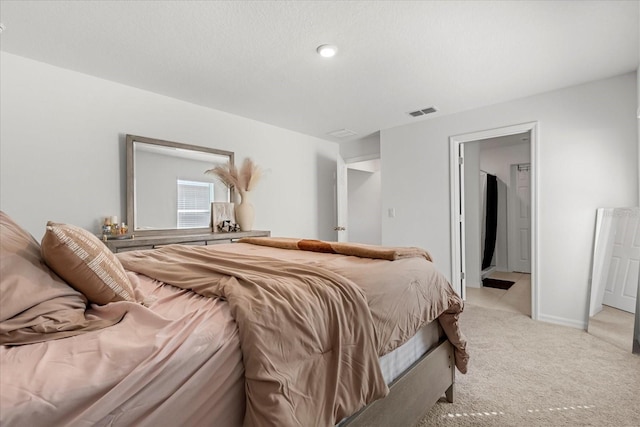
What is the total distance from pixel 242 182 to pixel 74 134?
5.32 ft

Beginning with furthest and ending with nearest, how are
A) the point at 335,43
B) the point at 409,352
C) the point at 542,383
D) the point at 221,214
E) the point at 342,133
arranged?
the point at 342,133 → the point at 221,214 → the point at 335,43 → the point at 542,383 → the point at 409,352

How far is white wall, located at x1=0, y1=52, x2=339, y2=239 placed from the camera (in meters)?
2.38

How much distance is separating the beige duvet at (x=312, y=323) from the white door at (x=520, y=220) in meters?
5.05

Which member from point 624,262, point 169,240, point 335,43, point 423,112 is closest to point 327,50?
point 335,43

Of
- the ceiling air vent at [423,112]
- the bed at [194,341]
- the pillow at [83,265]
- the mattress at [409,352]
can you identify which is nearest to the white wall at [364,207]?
the ceiling air vent at [423,112]

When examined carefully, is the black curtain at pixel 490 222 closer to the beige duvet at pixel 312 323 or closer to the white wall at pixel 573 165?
the white wall at pixel 573 165

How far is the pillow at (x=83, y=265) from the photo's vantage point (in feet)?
3.04

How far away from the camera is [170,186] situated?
3.28 metres

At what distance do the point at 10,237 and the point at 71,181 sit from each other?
83.0 inches

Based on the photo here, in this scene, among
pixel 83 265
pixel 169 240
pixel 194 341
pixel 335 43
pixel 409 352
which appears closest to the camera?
pixel 194 341

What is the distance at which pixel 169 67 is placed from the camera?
2.59 metres

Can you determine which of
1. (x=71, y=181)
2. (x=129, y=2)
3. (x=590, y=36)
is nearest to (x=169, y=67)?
(x=129, y=2)

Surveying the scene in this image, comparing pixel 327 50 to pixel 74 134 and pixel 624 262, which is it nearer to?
pixel 74 134

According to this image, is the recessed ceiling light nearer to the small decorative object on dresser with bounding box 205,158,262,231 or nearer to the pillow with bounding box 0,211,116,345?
the small decorative object on dresser with bounding box 205,158,262,231
